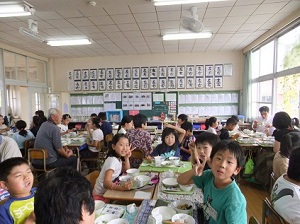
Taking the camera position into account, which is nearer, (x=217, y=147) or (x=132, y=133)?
(x=217, y=147)

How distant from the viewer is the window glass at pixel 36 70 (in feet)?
21.3

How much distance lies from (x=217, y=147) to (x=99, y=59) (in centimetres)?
652

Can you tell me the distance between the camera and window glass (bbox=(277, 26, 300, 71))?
12.9 ft

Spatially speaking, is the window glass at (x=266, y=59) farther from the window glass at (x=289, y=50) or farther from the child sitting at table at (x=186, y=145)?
the child sitting at table at (x=186, y=145)

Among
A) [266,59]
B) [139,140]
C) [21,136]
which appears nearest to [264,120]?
[266,59]

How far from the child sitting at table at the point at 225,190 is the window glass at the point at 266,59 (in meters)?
4.79

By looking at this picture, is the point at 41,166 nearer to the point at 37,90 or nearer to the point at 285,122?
the point at 285,122

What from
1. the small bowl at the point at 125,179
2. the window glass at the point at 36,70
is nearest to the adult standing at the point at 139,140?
the small bowl at the point at 125,179

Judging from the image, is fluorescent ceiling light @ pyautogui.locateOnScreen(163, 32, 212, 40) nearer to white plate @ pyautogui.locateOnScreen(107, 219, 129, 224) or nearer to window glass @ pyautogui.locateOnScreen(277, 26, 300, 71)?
window glass @ pyautogui.locateOnScreen(277, 26, 300, 71)

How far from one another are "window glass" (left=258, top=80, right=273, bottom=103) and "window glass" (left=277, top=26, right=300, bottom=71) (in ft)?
2.35

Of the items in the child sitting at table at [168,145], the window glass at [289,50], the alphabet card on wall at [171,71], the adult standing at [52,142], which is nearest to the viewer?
the child sitting at table at [168,145]

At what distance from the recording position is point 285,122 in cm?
299

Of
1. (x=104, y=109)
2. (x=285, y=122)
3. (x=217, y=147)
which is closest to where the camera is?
(x=217, y=147)

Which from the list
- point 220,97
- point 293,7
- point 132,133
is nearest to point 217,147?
point 132,133
